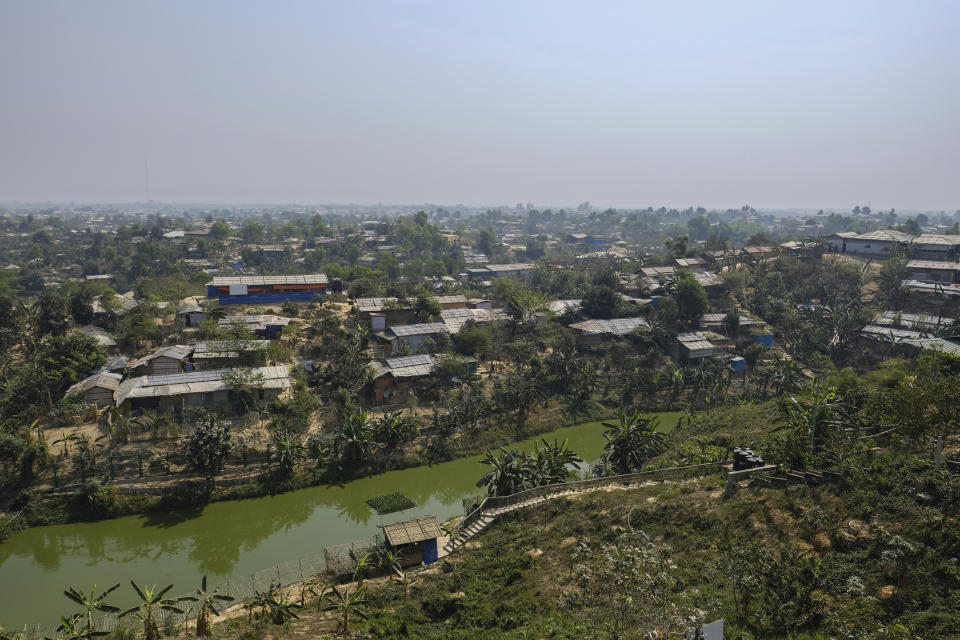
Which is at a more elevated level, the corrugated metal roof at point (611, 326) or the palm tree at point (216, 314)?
the palm tree at point (216, 314)

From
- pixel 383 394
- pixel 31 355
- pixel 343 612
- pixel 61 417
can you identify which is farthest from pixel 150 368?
pixel 343 612

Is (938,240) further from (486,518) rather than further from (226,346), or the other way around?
(226,346)

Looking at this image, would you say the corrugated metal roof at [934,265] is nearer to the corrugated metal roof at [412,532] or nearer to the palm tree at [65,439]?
the corrugated metal roof at [412,532]

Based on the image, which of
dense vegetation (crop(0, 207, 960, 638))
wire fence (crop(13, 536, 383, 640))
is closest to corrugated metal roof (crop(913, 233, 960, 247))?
dense vegetation (crop(0, 207, 960, 638))

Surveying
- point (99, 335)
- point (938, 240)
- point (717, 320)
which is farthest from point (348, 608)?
point (938, 240)

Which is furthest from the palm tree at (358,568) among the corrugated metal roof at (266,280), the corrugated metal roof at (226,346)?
the corrugated metal roof at (266,280)
